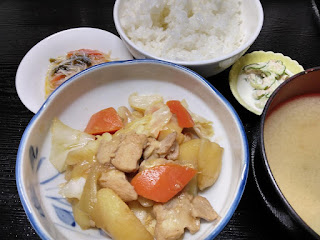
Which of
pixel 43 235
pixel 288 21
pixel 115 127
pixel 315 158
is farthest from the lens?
pixel 288 21

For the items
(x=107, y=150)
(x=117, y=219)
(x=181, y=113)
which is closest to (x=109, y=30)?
(x=181, y=113)

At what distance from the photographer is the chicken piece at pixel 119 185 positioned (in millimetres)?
1329

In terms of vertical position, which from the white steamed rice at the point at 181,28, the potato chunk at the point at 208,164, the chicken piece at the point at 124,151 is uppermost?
the white steamed rice at the point at 181,28

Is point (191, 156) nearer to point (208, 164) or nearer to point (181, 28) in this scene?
point (208, 164)

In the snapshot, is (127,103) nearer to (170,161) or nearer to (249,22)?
(170,161)

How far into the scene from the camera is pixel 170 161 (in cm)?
142

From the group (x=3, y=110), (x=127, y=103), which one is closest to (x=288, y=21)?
(x=127, y=103)

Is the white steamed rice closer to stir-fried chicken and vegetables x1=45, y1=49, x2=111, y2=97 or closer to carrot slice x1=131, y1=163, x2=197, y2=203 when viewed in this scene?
stir-fried chicken and vegetables x1=45, y1=49, x2=111, y2=97

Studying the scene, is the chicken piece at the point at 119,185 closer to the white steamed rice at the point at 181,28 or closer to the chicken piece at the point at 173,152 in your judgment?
the chicken piece at the point at 173,152

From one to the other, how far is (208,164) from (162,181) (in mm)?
269

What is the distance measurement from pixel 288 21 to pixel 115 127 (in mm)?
1932

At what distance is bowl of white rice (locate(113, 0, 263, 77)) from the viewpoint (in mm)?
2051

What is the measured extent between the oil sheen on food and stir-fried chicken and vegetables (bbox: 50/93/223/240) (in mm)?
301

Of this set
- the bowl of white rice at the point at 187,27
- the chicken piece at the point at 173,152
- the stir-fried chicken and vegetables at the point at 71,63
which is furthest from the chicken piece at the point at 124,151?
the stir-fried chicken and vegetables at the point at 71,63
